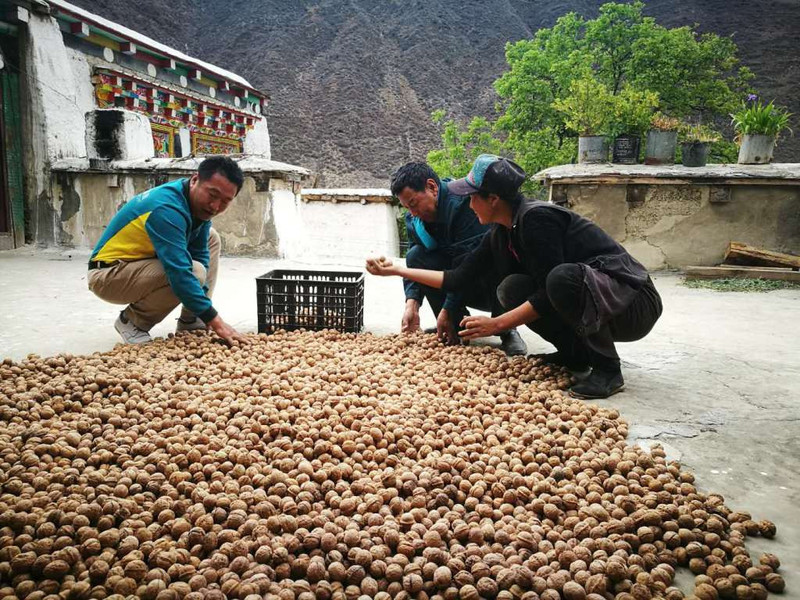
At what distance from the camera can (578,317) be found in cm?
217

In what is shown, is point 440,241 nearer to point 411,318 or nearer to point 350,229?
point 411,318

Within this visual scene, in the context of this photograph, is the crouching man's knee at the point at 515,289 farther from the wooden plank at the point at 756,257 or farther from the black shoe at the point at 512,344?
the wooden plank at the point at 756,257

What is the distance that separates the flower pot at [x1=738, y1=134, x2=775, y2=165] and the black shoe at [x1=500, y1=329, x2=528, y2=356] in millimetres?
4763

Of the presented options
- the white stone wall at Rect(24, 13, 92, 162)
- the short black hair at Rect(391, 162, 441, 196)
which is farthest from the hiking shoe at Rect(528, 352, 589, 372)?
the white stone wall at Rect(24, 13, 92, 162)

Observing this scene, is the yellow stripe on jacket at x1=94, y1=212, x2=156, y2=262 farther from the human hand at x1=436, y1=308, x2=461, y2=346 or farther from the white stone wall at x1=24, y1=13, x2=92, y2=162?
Result: the white stone wall at x1=24, y1=13, x2=92, y2=162

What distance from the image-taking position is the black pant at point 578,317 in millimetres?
2137

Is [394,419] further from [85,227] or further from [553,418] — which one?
[85,227]

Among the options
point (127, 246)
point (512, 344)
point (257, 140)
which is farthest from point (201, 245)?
point (257, 140)

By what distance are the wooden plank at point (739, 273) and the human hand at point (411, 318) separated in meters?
3.73

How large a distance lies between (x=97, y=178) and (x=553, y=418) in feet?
20.7

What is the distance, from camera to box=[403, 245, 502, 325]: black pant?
2.97 meters

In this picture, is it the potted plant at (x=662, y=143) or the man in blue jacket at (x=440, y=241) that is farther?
the potted plant at (x=662, y=143)

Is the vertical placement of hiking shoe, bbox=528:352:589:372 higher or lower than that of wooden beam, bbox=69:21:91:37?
lower

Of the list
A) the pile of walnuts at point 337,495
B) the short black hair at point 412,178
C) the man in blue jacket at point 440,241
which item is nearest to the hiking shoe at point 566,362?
the pile of walnuts at point 337,495
